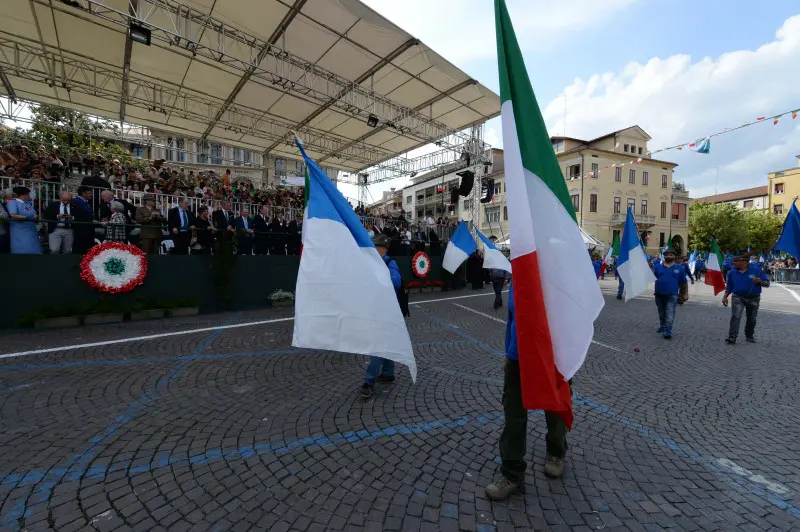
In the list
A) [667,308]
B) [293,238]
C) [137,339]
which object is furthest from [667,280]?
[137,339]

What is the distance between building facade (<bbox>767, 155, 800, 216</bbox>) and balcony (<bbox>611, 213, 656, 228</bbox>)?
81.1 ft

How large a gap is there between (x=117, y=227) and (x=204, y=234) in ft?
6.17

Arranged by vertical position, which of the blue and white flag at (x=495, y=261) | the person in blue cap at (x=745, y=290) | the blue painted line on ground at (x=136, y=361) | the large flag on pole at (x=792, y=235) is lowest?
the blue painted line on ground at (x=136, y=361)

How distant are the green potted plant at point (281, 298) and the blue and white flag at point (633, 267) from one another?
361 inches

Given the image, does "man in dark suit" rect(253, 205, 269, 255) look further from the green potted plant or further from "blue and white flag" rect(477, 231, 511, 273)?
"blue and white flag" rect(477, 231, 511, 273)

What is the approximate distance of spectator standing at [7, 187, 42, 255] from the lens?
7.20 m

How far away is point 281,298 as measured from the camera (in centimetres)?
1048

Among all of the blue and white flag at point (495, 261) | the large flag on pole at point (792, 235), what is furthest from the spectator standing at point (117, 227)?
the large flag on pole at point (792, 235)

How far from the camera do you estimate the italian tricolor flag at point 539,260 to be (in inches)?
91.9

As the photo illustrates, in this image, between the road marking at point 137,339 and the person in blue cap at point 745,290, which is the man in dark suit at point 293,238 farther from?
the person in blue cap at point 745,290

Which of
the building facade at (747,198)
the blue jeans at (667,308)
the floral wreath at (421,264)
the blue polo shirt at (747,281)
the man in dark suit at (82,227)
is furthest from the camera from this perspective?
the building facade at (747,198)

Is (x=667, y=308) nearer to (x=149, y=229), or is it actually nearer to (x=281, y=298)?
(x=281, y=298)

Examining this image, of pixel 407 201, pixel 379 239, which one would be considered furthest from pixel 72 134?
pixel 407 201

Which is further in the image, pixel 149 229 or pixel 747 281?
pixel 149 229
